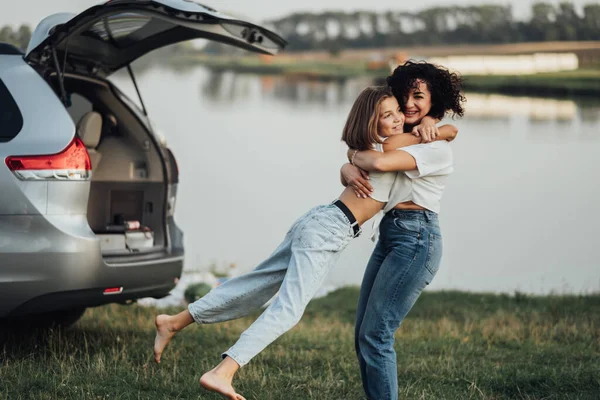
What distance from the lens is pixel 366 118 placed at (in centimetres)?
416

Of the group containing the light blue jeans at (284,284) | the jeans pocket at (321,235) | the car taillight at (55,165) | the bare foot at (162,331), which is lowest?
the bare foot at (162,331)

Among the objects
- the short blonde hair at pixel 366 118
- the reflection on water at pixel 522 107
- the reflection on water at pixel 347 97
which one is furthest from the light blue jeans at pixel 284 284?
the reflection on water at pixel 522 107

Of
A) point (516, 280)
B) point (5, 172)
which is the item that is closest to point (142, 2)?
point (5, 172)

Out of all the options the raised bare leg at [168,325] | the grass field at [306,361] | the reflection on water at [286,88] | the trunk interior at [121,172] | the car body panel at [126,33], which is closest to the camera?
the raised bare leg at [168,325]

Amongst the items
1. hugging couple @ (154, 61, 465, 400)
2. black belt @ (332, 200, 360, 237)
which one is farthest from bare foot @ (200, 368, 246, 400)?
black belt @ (332, 200, 360, 237)

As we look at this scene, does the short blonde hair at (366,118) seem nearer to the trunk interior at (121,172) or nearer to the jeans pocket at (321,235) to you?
the jeans pocket at (321,235)

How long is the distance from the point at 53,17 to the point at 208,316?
85.7 inches

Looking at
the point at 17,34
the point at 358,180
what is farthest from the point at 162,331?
the point at 17,34

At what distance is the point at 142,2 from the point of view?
5020 millimetres

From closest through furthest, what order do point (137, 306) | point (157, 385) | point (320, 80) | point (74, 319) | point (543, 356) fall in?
point (157, 385) < point (543, 356) < point (74, 319) < point (137, 306) < point (320, 80)

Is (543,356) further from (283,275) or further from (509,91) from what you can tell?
(509,91)

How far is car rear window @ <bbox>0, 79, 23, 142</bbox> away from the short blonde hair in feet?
6.47

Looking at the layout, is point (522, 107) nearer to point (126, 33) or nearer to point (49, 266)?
point (126, 33)

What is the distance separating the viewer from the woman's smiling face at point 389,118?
416 cm
